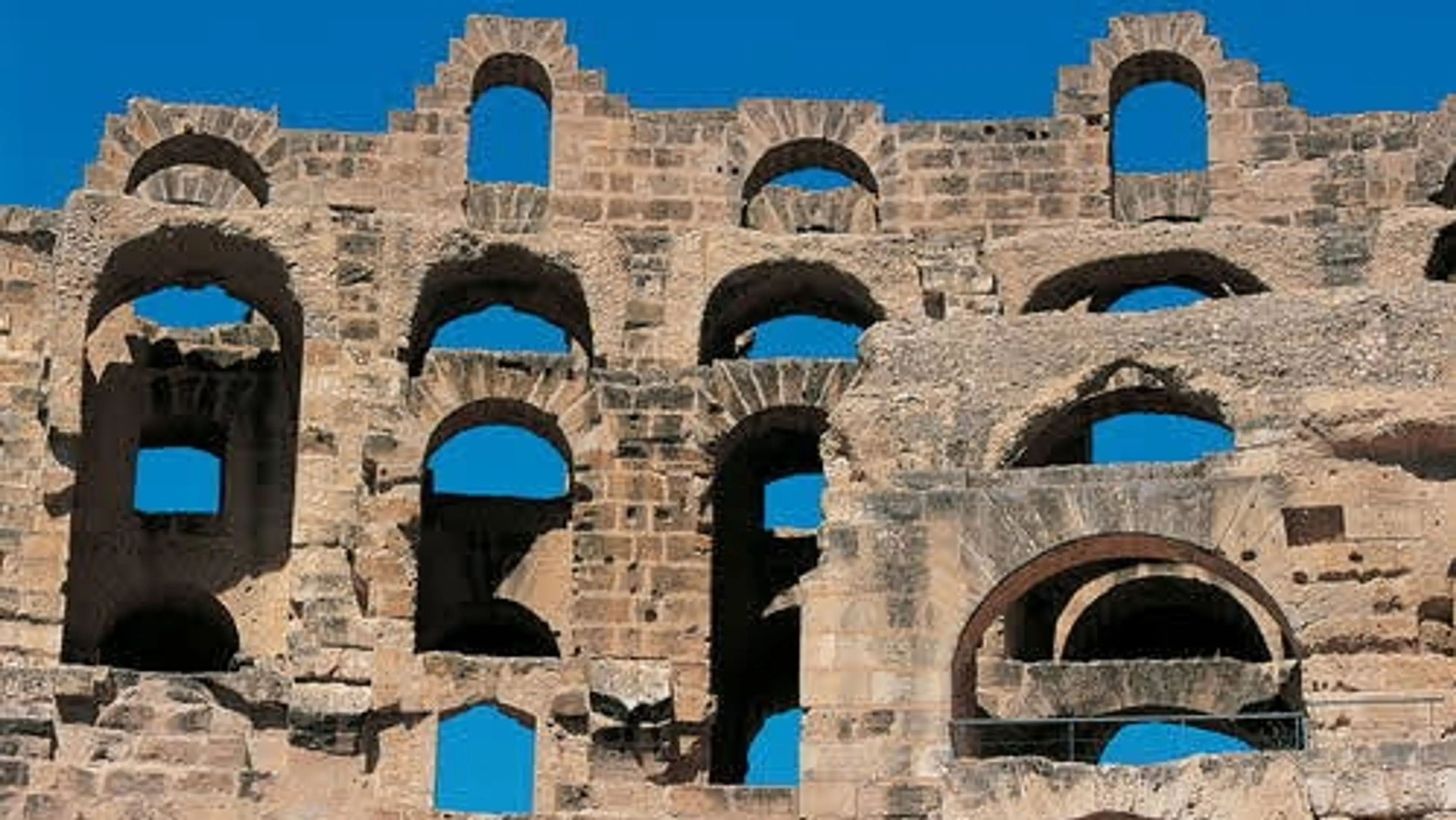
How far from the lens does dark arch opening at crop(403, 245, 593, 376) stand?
32.1 meters

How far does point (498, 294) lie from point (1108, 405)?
28.4 feet

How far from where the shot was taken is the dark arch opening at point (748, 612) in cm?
3359

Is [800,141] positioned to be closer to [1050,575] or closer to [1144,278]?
[1144,278]

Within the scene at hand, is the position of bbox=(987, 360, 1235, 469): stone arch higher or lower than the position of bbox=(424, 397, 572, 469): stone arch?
lower

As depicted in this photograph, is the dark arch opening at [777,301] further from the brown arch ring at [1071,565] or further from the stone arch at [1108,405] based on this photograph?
the brown arch ring at [1071,565]

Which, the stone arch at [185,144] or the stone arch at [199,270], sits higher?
the stone arch at [185,144]

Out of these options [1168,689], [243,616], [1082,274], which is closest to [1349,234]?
[1082,274]

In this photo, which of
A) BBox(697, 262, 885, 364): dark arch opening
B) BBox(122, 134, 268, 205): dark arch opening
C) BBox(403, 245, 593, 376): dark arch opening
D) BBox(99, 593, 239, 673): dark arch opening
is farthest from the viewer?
BBox(122, 134, 268, 205): dark arch opening

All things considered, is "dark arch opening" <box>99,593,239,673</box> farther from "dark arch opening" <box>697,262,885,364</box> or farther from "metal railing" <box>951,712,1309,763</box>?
"metal railing" <box>951,712,1309,763</box>

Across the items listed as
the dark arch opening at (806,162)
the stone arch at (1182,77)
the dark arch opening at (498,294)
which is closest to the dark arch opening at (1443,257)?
the stone arch at (1182,77)

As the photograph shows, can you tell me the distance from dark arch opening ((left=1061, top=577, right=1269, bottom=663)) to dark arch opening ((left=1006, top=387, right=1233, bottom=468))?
3262mm

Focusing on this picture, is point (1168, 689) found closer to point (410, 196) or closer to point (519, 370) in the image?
point (519, 370)

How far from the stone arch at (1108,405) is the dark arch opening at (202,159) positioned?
11486 mm

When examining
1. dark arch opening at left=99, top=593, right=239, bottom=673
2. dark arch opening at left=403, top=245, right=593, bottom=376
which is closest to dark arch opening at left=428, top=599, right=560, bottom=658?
dark arch opening at left=99, top=593, right=239, bottom=673
